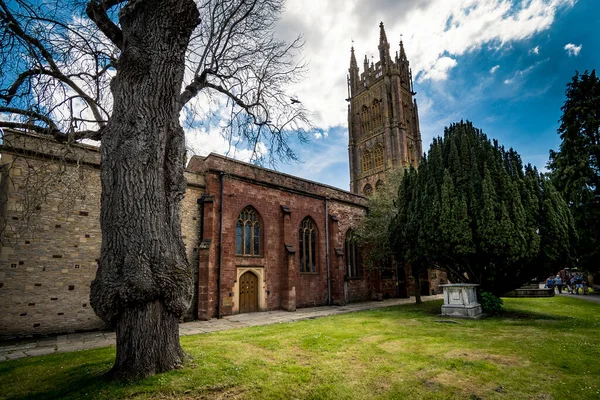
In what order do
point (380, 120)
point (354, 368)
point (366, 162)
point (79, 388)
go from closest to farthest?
point (79, 388) < point (354, 368) < point (380, 120) < point (366, 162)

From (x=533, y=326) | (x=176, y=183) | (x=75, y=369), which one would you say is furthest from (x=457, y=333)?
Answer: (x=75, y=369)

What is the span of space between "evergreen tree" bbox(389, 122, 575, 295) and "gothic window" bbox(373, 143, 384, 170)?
28.7 meters

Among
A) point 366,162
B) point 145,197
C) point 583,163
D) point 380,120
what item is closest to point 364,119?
point 380,120

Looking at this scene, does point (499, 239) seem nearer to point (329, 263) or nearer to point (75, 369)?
point (329, 263)

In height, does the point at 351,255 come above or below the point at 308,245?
below

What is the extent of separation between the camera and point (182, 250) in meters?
5.43

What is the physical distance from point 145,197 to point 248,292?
10357mm

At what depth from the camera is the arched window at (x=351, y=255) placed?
19203 millimetres

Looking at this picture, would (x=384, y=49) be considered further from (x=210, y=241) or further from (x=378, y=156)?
(x=210, y=241)

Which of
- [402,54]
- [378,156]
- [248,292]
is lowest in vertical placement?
[248,292]

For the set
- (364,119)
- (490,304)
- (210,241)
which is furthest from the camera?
(364,119)

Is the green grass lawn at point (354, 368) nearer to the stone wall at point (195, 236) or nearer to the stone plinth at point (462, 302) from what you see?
the stone plinth at point (462, 302)

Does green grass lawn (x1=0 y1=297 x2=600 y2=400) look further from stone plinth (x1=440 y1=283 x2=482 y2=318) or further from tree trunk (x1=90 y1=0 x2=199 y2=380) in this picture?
stone plinth (x1=440 y1=283 x2=482 y2=318)

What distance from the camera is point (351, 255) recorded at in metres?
19.6
